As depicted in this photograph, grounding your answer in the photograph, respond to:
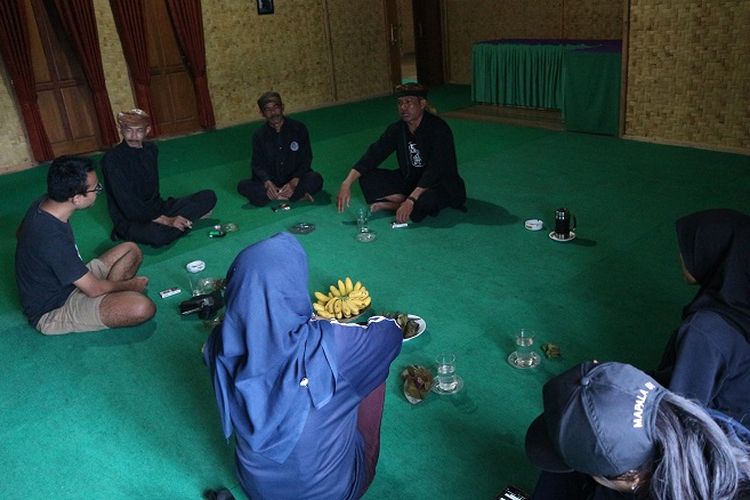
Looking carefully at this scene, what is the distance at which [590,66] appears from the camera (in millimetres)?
7453

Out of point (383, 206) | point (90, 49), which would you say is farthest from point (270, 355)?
point (90, 49)

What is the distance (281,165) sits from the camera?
603cm

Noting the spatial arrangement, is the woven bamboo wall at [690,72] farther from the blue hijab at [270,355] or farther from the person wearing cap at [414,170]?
the blue hijab at [270,355]

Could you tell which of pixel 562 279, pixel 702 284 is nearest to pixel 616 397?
pixel 702 284

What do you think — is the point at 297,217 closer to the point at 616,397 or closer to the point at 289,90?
the point at 616,397

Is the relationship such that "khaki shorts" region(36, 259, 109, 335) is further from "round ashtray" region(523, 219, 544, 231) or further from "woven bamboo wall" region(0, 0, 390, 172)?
"woven bamboo wall" region(0, 0, 390, 172)

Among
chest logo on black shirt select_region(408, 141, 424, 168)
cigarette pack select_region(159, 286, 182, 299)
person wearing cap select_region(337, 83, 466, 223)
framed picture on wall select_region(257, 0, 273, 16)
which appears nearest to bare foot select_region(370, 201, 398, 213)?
person wearing cap select_region(337, 83, 466, 223)

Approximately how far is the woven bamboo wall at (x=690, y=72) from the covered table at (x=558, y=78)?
312 mm

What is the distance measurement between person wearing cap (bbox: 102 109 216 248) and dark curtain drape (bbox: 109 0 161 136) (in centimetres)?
422

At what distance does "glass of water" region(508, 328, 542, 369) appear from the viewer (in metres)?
3.19

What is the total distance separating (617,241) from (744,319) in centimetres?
256

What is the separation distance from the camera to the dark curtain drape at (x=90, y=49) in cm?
812

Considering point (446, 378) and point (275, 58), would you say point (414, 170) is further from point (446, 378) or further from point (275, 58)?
point (275, 58)

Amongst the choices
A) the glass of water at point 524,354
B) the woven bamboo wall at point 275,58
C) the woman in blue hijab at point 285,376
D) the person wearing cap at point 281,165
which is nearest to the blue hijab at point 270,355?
the woman in blue hijab at point 285,376
